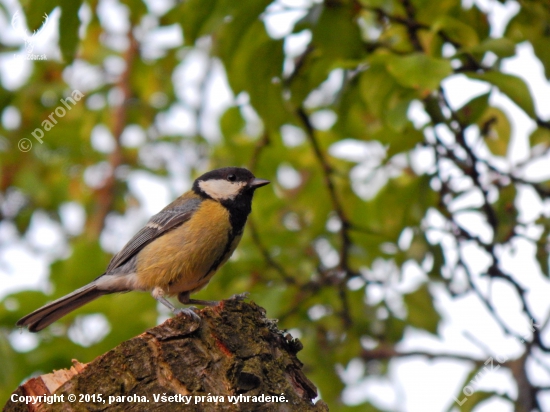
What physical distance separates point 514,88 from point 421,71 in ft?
1.50

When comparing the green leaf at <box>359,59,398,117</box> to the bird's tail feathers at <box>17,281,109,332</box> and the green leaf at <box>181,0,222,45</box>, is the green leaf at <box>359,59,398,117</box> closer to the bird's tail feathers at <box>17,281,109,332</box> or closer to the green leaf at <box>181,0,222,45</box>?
the green leaf at <box>181,0,222,45</box>

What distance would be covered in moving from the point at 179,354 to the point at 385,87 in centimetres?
190

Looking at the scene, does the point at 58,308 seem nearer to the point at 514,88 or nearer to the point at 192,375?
the point at 192,375

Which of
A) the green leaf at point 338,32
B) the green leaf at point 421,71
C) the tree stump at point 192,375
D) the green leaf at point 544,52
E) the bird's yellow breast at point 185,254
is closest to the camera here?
the tree stump at point 192,375

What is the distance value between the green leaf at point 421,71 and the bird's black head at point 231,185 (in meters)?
1.83

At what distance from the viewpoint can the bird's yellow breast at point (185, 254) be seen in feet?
14.0

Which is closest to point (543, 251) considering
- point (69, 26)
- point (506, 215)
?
point (506, 215)

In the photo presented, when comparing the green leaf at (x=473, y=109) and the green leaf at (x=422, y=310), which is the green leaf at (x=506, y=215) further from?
the green leaf at (x=422, y=310)

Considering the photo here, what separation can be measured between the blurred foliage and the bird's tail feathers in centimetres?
23

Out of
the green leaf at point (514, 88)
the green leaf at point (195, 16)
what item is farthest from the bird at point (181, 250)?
the green leaf at point (514, 88)

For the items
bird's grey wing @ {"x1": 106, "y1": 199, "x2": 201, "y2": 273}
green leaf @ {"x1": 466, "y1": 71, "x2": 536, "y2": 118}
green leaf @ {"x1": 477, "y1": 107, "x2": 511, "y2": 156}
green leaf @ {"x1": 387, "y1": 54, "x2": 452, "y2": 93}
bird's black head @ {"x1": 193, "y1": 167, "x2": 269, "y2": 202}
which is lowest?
green leaf @ {"x1": 477, "y1": 107, "x2": 511, "y2": 156}

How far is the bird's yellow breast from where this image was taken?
14.0 ft

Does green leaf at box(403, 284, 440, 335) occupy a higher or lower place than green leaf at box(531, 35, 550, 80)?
lower

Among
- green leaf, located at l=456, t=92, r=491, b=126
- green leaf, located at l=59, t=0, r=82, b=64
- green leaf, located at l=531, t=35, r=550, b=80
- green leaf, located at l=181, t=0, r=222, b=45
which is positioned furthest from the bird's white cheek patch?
green leaf, located at l=531, t=35, r=550, b=80
